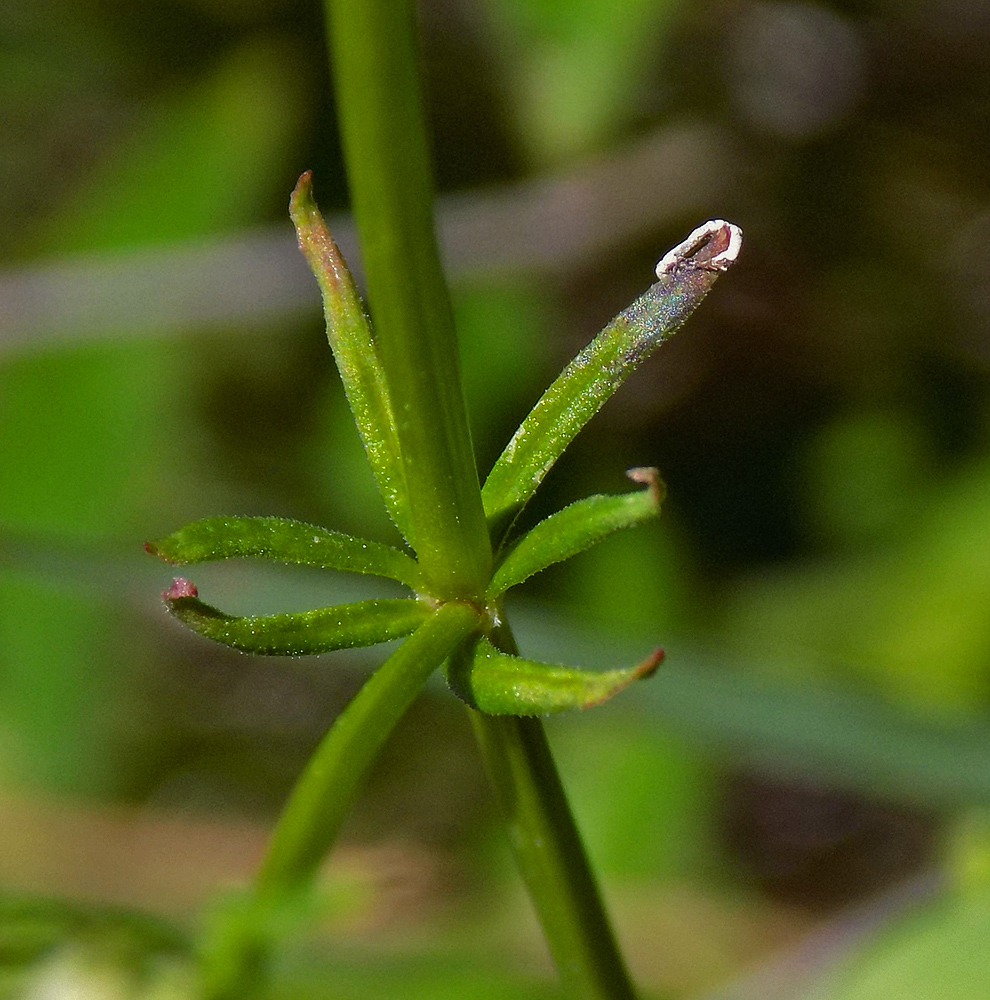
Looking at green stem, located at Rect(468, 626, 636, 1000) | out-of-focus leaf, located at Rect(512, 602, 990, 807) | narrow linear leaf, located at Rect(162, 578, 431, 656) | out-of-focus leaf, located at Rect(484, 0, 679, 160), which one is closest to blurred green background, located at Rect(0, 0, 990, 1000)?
out-of-focus leaf, located at Rect(484, 0, 679, 160)

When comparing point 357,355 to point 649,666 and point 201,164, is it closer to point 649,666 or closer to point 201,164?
point 649,666

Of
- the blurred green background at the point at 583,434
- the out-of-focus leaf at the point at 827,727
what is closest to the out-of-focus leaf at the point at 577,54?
the blurred green background at the point at 583,434

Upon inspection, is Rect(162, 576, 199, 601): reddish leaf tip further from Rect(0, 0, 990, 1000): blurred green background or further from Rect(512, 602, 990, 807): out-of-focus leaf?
Rect(0, 0, 990, 1000): blurred green background

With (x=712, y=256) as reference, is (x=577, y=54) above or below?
above

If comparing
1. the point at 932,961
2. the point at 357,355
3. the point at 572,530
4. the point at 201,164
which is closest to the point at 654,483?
the point at 572,530

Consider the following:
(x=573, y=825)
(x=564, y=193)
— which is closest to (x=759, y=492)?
(x=564, y=193)

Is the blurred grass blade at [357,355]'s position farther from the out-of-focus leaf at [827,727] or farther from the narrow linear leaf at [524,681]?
the out-of-focus leaf at [827,727]
